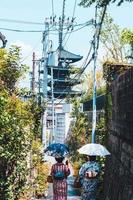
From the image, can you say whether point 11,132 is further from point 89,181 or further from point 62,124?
point 62,124

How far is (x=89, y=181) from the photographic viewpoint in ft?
34.7

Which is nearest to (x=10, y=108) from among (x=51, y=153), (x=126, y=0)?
(x=51, y=153)

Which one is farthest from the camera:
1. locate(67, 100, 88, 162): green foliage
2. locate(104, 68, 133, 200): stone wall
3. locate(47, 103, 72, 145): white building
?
locate(47, 103, 72, 145): white building

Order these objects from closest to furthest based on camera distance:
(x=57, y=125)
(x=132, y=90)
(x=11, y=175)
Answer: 1. (x=132, y=90)
2. (x=11, y=175)
3. (x=57, y=125)

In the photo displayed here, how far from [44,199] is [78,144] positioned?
1570cm

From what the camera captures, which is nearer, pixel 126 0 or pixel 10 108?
pixel 126 0

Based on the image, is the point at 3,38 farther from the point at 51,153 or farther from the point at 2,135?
the point at 2,135

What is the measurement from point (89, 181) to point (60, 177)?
134cm

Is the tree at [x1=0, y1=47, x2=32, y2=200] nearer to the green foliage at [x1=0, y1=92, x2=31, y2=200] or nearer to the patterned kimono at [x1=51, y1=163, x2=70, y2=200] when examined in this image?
the green foliage at [x1=0, y1=92, x2=31, y2=200]

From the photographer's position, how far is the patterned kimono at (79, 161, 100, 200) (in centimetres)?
1044

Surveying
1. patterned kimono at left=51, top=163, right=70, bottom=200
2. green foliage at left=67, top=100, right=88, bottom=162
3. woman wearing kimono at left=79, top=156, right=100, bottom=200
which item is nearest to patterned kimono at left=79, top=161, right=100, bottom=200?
woman wearing kimono at left=79, top=156, right=100, bottom=200

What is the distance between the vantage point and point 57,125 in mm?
45250

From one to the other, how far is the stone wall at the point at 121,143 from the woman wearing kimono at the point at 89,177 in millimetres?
544

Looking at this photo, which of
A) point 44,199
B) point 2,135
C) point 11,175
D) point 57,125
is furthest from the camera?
point 57,125
